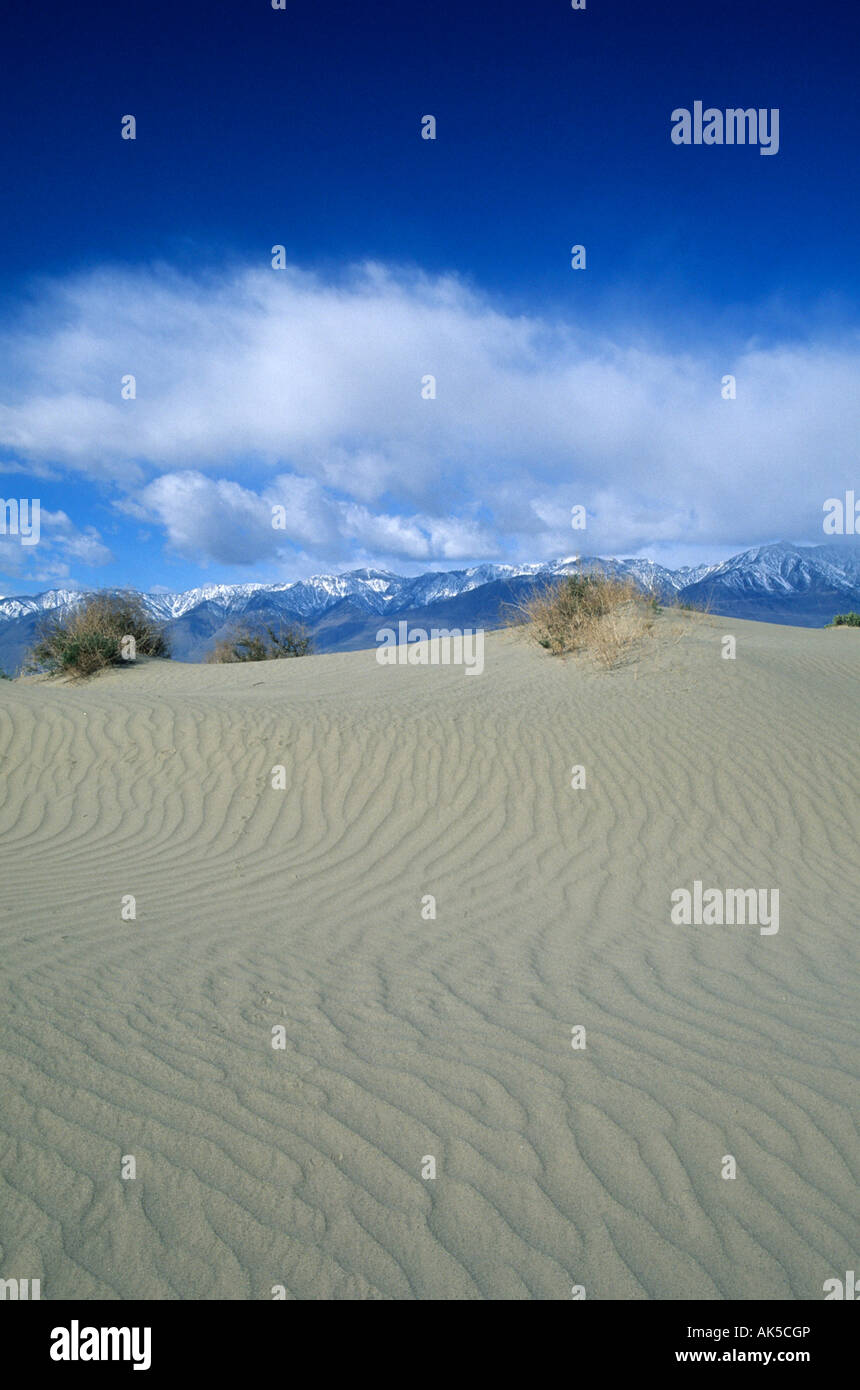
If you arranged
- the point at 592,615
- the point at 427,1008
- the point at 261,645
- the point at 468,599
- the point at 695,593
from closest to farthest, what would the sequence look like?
the point at 427,1008, the point at 592,615, the point at 261,645, the point at 695,593, the point at 468,599

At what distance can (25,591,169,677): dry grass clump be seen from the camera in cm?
1644

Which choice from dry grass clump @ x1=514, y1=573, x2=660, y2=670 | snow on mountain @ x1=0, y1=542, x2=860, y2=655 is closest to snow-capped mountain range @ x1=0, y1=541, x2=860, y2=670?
snow on mountain @ x1=0, y1=542, x2=860, y2=655

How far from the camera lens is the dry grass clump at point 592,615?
39.3 feet

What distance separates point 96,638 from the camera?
1691cm

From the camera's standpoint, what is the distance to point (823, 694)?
986 centimetres

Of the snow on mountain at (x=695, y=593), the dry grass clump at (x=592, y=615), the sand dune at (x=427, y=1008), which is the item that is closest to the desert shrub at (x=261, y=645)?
the dry grass clump at (x=592, y=615)

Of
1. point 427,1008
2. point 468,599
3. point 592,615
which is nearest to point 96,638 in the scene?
point 592,615

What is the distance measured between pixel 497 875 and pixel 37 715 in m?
6.60

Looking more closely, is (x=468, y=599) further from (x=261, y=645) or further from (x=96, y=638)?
(x=96, y=638)

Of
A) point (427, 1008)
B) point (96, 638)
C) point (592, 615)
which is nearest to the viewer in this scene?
point (427, 1008)

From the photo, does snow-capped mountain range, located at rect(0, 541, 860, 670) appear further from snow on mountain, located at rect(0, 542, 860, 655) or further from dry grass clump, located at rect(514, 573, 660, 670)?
dry grass clump, located at rect(514, 573, 660, 670)

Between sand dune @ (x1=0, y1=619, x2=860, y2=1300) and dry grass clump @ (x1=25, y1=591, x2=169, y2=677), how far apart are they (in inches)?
318

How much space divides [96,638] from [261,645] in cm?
635

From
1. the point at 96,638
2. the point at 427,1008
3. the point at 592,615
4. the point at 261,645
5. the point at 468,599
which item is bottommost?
the point at 427,1008
